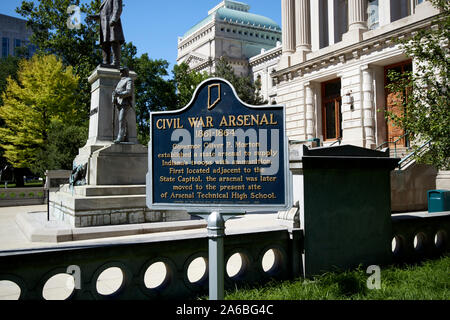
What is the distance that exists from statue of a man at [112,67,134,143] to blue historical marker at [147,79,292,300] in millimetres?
7514

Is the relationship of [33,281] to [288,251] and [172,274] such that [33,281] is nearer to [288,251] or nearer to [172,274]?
[172,274]

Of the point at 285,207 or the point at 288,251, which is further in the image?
the point at 288,251

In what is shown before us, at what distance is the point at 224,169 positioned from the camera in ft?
12.2

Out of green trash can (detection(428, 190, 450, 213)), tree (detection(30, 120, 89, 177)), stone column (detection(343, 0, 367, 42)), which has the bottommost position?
green trash can (detection(428, 190, 450, 213))

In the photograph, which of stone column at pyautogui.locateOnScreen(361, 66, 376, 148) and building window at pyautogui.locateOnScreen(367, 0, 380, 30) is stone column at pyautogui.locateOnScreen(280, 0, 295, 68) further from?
stone column at pyautogui.locateOnScreen(361, 66, 376, 148)

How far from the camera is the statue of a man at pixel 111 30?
12641 millimetres

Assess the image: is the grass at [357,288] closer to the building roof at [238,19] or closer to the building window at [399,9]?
the building window at [399,9]

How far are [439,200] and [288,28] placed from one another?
Answer: 21.4 metres

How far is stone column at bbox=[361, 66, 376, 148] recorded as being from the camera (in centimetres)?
2191

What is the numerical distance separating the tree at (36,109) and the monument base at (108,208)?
23.3 metres

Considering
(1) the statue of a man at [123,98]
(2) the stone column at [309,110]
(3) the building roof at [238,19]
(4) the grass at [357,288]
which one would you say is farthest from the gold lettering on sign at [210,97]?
(3) the building roof at [238,19]

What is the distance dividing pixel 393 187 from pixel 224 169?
1288cm

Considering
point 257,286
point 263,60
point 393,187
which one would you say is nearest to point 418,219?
point 257,286

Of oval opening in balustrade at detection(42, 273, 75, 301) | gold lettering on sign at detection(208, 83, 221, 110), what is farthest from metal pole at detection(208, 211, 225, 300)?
oval opening in balustrade at detection(42, 273, 75, 301)
